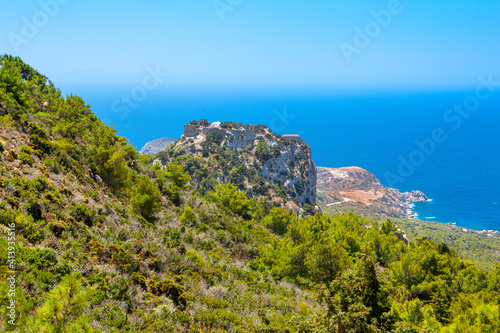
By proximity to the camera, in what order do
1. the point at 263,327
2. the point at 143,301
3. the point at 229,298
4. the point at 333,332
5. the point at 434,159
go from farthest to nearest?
the point at 434,159
the point at 229,298
the point at 143,301
the point at 263,327
the point at 333,332

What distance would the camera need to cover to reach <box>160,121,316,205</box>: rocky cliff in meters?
64.4

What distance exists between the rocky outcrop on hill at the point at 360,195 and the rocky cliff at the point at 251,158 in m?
36.4

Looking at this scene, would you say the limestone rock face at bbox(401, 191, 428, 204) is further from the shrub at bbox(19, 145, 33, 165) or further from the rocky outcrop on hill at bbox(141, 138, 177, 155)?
the shrub at bbox(19, 145, 33, 165)

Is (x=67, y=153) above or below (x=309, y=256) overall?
above

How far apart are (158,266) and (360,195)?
4935 inches

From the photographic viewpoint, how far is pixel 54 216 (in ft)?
34.2

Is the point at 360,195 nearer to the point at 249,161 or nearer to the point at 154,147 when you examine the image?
the point at 249,161

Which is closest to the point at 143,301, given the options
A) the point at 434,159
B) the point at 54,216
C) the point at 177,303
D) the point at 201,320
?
the point at 177,303

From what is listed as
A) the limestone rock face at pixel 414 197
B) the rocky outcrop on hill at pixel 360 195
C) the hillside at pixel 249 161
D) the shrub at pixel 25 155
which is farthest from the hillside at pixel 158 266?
the limestone rock face at pixel 414 197

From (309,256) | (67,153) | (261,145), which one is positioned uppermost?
(261,145)

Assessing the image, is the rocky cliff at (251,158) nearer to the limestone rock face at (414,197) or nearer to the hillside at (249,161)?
the hillside at (249,161)

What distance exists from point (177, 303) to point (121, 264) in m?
2.74

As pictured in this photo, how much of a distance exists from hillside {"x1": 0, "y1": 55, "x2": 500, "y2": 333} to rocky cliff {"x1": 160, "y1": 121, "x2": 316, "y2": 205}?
130ft

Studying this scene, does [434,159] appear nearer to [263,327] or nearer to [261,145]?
[261,145]
